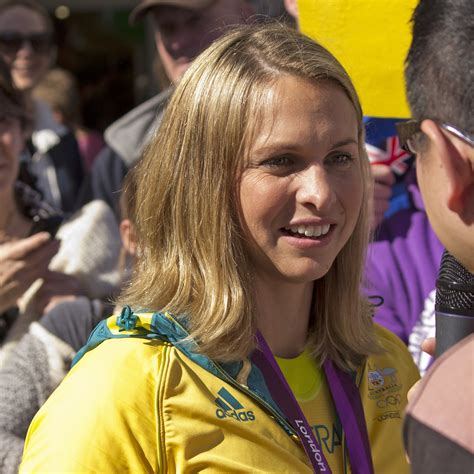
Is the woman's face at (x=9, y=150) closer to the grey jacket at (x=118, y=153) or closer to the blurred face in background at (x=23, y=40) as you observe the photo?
the grey jacket at (x=118, y=153)

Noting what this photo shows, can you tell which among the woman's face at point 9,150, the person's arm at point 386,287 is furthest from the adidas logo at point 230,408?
the woman's face at point 9,150

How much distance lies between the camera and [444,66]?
5.49 feet

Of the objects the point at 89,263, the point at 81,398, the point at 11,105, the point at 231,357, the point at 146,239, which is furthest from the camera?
the point at 11,105

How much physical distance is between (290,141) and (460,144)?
64 cm

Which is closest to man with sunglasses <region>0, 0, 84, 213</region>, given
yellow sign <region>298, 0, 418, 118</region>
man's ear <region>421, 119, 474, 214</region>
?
yellow sign <region>298, 0, 418, 118</region>

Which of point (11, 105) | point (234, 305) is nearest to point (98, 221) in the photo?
point (11, 105)

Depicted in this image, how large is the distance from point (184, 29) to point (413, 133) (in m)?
2.77

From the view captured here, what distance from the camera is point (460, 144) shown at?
5.16 feet

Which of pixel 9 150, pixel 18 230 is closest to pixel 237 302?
pixel 18 230

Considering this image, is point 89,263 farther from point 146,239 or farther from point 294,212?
point 294,212

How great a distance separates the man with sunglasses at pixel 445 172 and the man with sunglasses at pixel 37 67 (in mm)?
3637

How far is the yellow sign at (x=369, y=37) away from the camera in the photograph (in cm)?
269

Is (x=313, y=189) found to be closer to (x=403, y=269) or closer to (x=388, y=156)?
(x=403, y=269)

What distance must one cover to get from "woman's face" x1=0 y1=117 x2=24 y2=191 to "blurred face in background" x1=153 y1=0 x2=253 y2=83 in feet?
2.69
